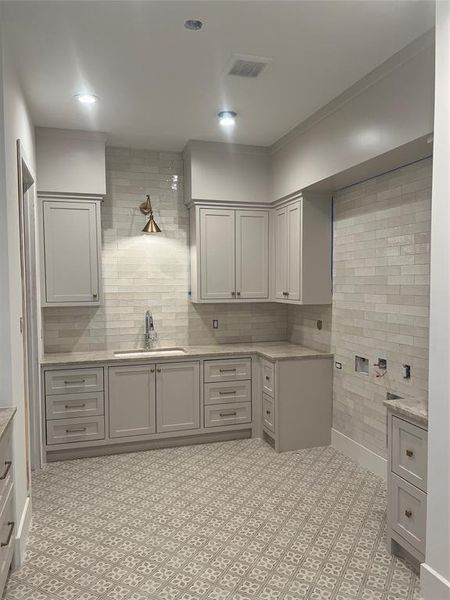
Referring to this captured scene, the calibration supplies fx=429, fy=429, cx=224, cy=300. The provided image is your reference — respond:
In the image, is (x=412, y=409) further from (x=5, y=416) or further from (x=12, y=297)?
(x=12, y=297)

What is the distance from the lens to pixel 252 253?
4523mm

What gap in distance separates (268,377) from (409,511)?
1.91 m

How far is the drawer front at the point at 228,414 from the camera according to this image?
4.18 m

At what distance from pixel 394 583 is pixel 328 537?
0.47m

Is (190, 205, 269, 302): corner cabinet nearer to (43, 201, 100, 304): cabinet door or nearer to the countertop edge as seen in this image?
the countertop edge

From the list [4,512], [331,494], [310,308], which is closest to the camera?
[4,512]

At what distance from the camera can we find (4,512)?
2.01 metres

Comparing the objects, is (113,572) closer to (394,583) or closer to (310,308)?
(394,583)

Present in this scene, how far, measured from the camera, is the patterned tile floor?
7.24 feet

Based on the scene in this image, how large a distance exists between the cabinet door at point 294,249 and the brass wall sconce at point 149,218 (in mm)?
1297

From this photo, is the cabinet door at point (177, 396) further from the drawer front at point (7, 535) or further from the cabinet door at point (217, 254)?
the drawer front at point (7, 535)

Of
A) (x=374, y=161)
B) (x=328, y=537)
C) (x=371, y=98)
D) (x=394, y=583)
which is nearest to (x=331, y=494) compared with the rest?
(x=328, y=537)

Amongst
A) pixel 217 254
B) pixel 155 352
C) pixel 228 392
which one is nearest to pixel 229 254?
pixel 217 254

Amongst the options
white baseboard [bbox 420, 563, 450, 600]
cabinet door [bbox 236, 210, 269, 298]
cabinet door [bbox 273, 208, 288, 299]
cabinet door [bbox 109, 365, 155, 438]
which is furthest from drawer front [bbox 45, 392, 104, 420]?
white baseboard [bbox 420, 563, 450, 600]
